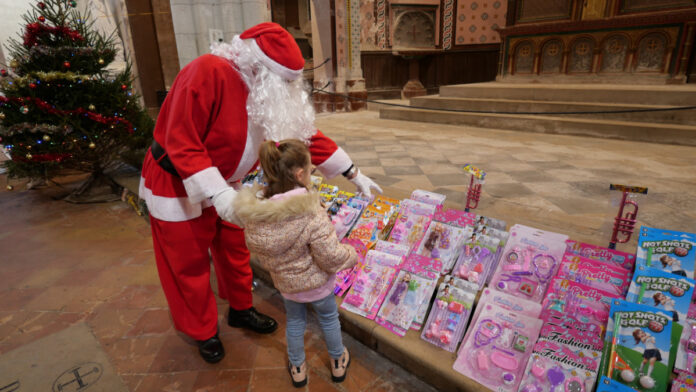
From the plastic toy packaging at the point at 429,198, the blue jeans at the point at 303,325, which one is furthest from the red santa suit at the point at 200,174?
the plastic toy packaging at the point at 429,198

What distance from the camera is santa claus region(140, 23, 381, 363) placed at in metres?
1.42

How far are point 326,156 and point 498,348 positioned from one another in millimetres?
1188

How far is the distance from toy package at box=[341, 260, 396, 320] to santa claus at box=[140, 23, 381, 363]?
59 centimetres

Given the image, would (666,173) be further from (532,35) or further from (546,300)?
(532,35)

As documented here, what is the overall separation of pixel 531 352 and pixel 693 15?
25.0 ft

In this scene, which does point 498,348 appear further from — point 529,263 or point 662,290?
point 662,290

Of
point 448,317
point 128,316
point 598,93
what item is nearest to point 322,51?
point 598,93

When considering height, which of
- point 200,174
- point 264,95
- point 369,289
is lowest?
point 369,289

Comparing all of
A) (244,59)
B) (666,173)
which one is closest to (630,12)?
(666,173)

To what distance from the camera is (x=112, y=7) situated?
7059 millimetres

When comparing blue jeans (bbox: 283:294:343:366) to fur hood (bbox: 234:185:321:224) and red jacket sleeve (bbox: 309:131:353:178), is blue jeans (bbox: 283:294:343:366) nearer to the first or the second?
fur hood (bbox: 234:185:321:224)

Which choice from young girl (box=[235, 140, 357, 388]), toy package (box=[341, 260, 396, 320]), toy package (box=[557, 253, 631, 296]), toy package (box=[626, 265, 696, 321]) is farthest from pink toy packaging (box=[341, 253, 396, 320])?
toy package (box=[626, 265, 696, 321])

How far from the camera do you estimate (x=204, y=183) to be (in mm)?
1396

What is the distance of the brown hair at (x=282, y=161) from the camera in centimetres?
129
